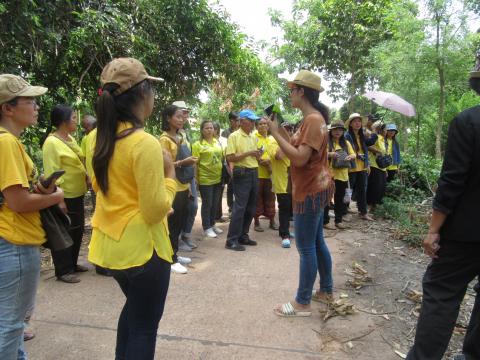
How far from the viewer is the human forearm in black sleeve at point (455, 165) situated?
6.93 feet

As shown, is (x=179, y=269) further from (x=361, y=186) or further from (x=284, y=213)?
(x=361, y=186)

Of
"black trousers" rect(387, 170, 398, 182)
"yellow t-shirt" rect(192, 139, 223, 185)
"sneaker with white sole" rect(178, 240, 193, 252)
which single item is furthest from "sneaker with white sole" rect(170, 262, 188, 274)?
"black trousers" rect(387, 170, 398, 182)

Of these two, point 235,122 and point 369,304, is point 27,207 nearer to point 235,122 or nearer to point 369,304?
point 369,304

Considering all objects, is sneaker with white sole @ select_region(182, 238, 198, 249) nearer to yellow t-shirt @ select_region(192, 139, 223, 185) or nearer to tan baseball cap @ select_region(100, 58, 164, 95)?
yellow t-shirt @ select_region(192, 139, 223, 185)

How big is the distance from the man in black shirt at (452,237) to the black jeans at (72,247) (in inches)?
132

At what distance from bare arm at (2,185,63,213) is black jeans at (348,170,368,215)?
5.69 meters

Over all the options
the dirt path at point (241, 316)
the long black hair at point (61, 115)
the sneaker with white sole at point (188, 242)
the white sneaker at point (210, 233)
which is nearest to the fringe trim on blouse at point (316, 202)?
the dirt path at point (241, 316)

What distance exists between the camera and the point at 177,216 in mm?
4223

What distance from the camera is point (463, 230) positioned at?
2162mm

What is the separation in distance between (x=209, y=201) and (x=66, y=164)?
7.47 feet

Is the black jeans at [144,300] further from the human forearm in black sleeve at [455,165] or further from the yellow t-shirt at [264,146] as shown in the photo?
the yellow t-shirt at [264,146]

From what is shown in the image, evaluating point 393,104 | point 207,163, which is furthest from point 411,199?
point 207,163

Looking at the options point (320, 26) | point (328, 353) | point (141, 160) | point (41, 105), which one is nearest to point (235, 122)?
point (41, 105)

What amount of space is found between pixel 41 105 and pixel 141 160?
5257mm
